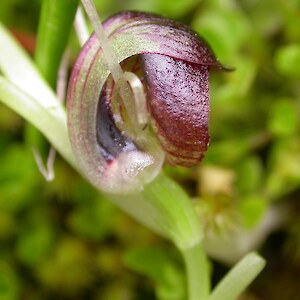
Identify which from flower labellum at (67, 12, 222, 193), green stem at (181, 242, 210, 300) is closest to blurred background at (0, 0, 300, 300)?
green stem at (181, 242, 210, 300)

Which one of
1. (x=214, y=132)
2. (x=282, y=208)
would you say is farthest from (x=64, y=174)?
(x=282, y=208)

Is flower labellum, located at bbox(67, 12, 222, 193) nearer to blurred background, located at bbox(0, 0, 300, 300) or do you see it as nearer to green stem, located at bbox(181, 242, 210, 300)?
green stem, located at bbox(181, 242, 210, 300)

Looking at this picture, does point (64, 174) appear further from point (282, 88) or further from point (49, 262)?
point (282, 88)

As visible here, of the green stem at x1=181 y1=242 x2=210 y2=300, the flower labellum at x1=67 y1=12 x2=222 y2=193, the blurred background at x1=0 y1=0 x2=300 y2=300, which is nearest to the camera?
the flower labellum at x1=67 y1=12 x2=222 y2=193

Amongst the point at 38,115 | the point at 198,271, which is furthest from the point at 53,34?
the point at 198,271

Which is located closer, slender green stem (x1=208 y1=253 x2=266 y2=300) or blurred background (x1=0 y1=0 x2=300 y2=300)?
slender green stem (x1=208 y1=253 x2=266 y2=300)

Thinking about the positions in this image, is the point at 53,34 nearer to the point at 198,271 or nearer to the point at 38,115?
the point at 38,115
